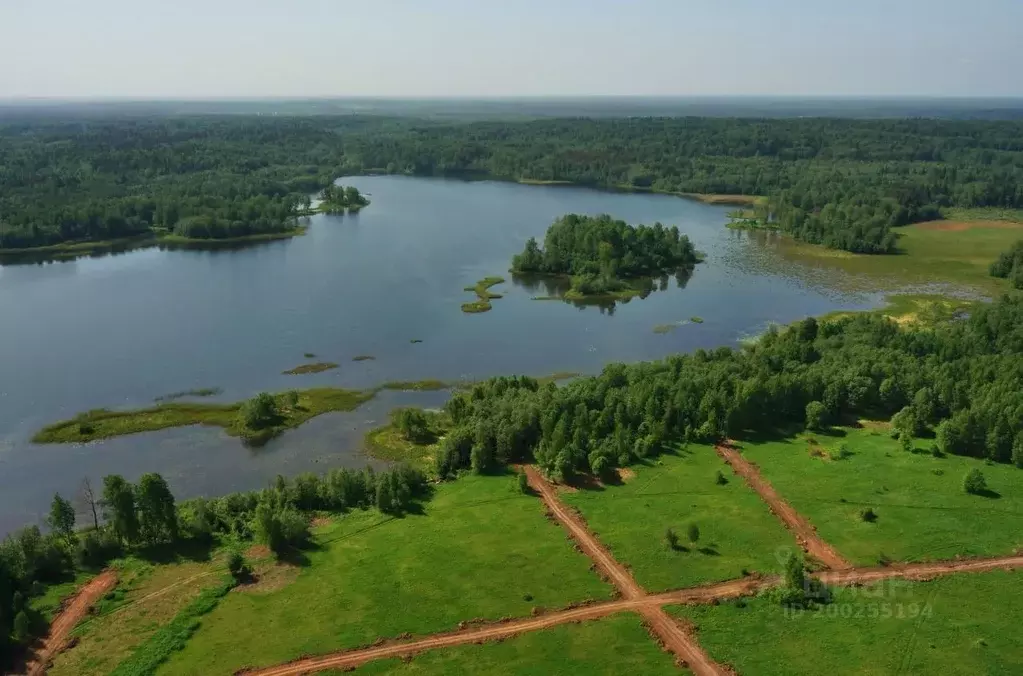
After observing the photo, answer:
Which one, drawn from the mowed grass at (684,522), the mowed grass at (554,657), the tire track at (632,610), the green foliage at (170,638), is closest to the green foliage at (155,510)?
the green foliage at (170,638)

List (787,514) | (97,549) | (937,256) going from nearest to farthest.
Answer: (97,549) → (787,514) → (937,256)

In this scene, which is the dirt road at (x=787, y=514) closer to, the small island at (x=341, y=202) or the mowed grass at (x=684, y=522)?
the mowed grass at (x=684, y=522)

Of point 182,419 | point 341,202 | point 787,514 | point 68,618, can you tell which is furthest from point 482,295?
point 341,202

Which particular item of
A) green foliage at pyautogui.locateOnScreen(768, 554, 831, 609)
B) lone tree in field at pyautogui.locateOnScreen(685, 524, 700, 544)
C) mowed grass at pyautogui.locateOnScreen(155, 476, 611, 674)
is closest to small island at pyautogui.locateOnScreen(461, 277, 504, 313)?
mowed grass at pyautogui.locateOnScreen(155, 476, 611, 674)

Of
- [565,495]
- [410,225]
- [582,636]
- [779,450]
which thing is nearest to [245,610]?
[582,636]

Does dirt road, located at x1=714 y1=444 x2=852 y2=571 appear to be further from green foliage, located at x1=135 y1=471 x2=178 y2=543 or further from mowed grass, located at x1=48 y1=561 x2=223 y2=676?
green foliage, located at x1=135 y1=471 x2=178 y2=543

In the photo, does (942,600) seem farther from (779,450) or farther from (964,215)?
(964,215)

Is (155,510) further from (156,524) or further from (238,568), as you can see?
(238,568)
